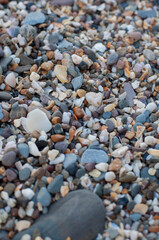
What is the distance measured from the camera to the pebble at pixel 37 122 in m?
1.32

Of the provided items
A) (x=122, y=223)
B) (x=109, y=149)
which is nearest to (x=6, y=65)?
(x=109, y=149)

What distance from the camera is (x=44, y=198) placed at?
3.73 feet

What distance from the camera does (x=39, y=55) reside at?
5.29 ft

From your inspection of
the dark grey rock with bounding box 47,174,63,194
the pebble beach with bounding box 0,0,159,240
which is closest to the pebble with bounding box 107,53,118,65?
the pebble beach with bounding box 0,0,159,240

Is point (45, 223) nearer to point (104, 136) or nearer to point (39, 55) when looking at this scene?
point (104, 136)

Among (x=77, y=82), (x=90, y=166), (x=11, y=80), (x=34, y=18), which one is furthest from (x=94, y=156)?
(x=34, y=18)

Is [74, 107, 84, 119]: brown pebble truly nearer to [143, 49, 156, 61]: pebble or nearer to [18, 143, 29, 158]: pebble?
[18, 143, 29, 158]: pebble

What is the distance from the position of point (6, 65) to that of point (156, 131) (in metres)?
0.69

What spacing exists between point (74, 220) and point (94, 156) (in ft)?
0.83

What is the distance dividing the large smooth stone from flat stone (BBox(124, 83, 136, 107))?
0.51 m

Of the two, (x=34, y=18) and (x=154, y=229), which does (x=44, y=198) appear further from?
(x=34, y=18)

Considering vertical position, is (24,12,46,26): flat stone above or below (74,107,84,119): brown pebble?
above

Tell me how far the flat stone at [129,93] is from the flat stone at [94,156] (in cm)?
32

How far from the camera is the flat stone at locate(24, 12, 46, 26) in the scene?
69.4 inches
